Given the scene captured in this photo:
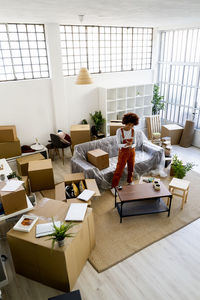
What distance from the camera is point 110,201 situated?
4.68 m

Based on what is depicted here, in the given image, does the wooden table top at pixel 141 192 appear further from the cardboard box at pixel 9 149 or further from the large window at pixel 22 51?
the large window at pixel 22 51

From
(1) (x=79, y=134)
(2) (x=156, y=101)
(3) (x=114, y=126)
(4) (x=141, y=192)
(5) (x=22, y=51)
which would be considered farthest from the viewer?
(2) (x=156, y=101)

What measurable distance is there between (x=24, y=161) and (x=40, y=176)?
87 cm

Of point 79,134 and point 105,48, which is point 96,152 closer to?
point 79,134

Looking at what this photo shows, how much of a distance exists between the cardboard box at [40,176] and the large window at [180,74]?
16.0 ft

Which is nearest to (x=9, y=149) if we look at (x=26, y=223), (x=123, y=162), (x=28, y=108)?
(x=28, y=108)

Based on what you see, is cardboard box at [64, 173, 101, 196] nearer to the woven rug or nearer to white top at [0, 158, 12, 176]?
the woven rug

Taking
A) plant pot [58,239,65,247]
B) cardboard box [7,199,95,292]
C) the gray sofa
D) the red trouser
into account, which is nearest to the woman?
the red trouser

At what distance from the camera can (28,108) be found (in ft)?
20.6

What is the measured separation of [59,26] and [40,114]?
7.72 feet

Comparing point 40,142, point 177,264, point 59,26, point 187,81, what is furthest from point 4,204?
point 187,81

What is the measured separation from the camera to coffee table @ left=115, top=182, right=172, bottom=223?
4047 mm

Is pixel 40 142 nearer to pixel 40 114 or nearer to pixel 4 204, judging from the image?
pixel 40 114

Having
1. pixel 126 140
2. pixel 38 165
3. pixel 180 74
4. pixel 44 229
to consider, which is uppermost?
pixel 180 74
